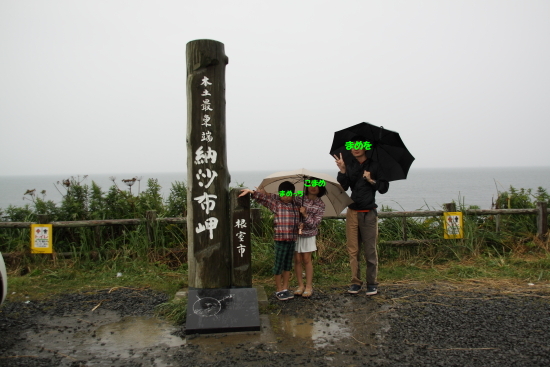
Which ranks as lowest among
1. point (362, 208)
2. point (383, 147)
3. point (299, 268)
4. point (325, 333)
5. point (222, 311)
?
point (325, 333)

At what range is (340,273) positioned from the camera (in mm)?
6746

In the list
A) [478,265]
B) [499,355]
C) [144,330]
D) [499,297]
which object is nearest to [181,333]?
[144,330]

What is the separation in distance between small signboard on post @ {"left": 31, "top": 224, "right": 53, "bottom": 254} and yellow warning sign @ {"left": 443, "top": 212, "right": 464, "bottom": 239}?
6.67 meters

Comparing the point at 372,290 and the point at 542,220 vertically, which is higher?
the point at 542,220

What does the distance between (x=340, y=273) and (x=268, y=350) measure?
121 inches

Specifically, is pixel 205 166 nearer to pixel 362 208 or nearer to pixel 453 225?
pixel 362 208

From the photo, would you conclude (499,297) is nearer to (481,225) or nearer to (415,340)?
(415,340)

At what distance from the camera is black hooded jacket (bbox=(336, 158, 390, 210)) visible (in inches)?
212

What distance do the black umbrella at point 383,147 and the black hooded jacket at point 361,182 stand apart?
0.08 meters

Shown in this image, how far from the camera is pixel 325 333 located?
4.27 m

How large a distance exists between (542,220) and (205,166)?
6399 millimetres

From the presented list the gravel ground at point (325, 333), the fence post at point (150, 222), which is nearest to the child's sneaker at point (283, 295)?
the gravel ground at point (325, 333)

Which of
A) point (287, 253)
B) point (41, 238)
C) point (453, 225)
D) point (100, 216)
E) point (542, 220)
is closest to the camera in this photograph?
point (287, 253)

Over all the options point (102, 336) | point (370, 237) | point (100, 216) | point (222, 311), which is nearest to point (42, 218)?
point (100, 216)
